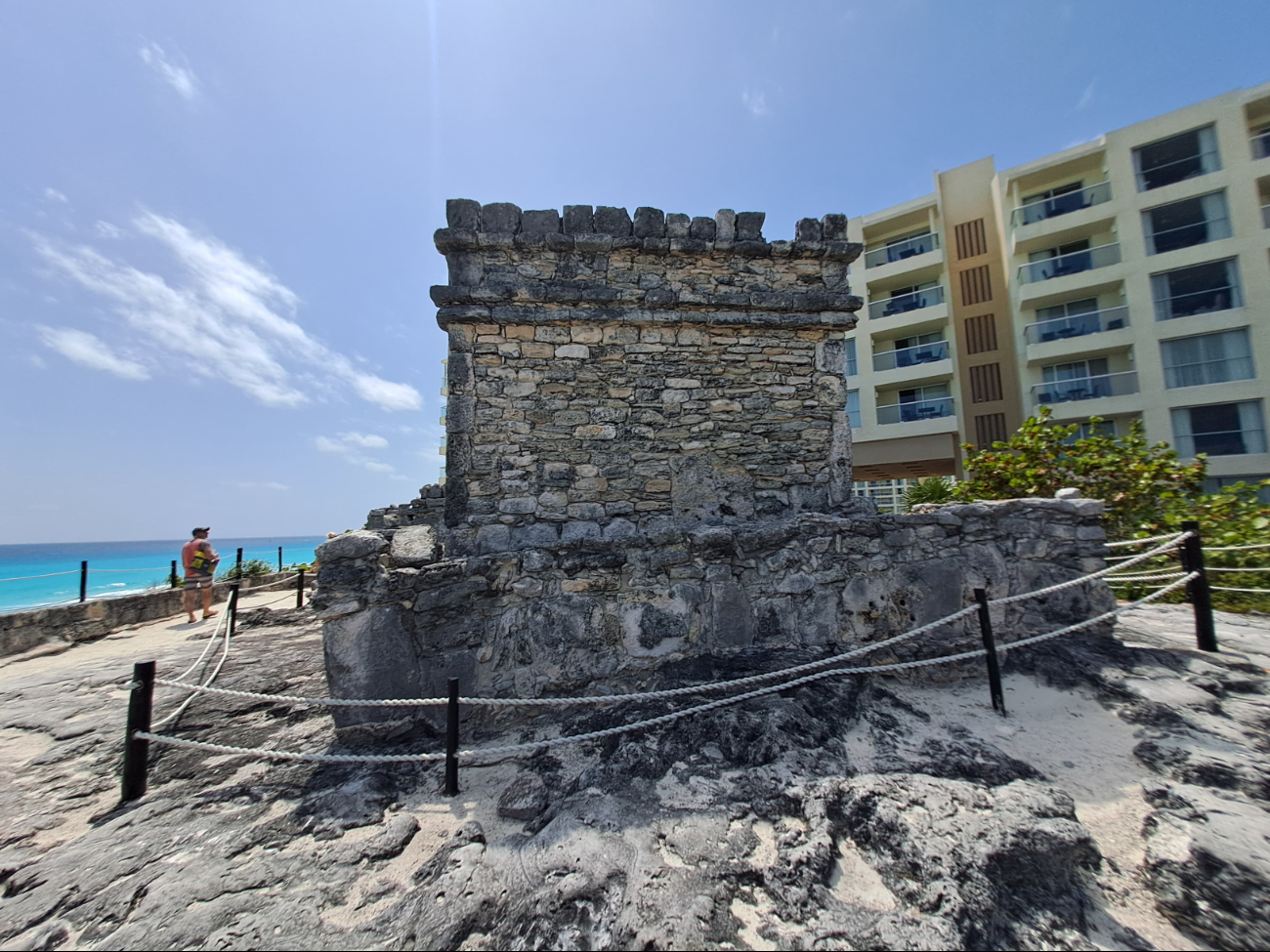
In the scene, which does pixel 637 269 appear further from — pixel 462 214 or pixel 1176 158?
pixel 1176 158

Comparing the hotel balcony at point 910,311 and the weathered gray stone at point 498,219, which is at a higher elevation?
the hotel balcony at point 910,311

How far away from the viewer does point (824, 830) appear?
2.49 metres

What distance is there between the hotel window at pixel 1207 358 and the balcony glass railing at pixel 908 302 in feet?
21.5

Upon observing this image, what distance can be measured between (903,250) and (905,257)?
28 centimetres

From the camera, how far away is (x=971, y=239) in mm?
18250

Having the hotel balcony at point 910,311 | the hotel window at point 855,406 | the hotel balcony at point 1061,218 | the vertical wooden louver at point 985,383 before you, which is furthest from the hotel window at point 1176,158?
the hotel window at point 855,406

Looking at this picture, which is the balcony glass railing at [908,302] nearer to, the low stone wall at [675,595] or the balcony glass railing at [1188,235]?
the balcony glass railing at [1188,235]

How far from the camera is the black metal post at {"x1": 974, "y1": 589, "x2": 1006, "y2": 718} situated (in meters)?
3.35

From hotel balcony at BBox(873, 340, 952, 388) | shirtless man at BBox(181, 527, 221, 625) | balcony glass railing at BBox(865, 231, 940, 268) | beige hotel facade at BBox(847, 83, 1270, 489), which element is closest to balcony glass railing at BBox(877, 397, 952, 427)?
beige hotel facade at BBox(847, 83, 1270, 489)

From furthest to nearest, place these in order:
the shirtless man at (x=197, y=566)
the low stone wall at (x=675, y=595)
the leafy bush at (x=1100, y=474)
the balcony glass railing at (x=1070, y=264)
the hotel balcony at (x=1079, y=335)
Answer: the balcony glass railing at (x=1070, y=264) < the hotel balcony at (x=1079, y=335) < the shirtless man at (x=197, y=566) < the leafy bush at (x=1100, y=474) < the low stone wall at (x=675, y=595)

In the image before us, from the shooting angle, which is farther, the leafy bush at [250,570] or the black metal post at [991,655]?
the leafy bush at [250,570]

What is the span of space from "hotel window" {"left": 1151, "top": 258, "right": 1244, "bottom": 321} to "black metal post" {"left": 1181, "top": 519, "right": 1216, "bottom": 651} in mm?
16250

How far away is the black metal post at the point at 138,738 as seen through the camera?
2771mm

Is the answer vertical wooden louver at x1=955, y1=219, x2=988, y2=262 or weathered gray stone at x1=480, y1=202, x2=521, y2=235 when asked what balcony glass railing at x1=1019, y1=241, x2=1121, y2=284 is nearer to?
vertical wooden louver at x1=955, y1=219, x2=988, y2=262
